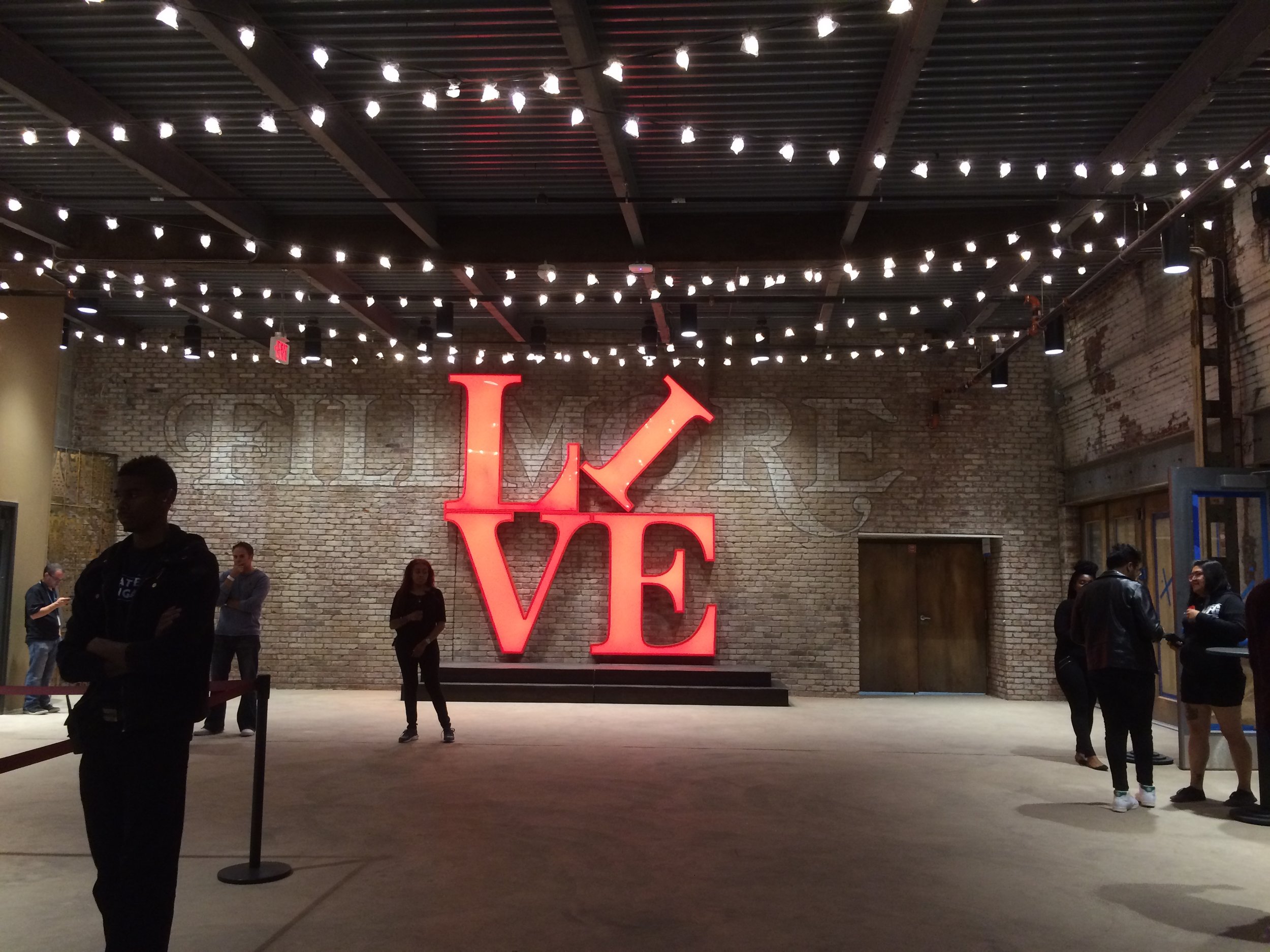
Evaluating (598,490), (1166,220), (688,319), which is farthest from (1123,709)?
(598,490)

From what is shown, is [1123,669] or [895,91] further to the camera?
[895,91]

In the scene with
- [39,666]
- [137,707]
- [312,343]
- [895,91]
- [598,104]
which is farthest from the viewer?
[312,343]

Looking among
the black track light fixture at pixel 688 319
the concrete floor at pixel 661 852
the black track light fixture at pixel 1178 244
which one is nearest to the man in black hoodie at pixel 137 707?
the concrete floor at pixel 661 852

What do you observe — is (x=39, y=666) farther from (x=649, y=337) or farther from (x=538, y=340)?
(x=649, y=337)

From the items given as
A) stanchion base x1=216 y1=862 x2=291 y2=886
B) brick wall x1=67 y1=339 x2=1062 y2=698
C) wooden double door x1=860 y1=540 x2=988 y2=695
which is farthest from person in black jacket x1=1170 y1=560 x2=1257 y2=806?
wooden double door x1=860 y1=540 x2=988 y2=695

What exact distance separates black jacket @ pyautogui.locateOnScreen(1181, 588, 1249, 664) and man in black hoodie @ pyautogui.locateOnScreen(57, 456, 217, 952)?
5540mm

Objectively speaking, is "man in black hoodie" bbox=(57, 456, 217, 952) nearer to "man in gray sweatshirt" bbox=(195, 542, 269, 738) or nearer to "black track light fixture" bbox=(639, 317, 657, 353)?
"man in gray sweatshirt" bbox=(195, 542, 269, 738)

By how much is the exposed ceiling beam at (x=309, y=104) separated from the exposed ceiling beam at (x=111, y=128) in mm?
1157

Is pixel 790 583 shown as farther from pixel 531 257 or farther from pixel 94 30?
pixel 94 30

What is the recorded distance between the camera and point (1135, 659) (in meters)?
5.57

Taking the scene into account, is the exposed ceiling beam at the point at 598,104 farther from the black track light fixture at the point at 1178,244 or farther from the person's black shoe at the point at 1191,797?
the person's black shoe at the point at 1191,797

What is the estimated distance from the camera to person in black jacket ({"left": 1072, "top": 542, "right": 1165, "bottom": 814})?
5.59 m

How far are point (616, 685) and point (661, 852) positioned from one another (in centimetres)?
642

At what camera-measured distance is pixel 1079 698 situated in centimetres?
725
